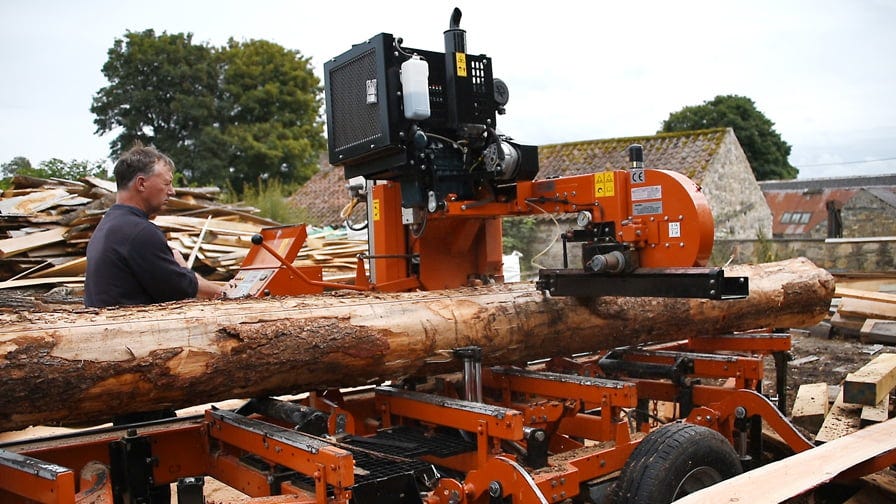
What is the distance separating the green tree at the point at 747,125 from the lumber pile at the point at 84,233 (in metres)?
38.4

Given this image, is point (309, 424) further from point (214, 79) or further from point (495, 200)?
point (214, 79)

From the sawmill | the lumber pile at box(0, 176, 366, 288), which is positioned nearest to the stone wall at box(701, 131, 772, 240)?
the lumber pile at box(0, 176, 366, 288)

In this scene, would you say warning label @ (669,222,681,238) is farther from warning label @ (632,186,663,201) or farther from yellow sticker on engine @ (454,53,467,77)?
yellow sticker on engine @ (454,53,467,77)

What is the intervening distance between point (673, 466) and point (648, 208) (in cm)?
129

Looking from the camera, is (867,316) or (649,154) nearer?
(867,316)

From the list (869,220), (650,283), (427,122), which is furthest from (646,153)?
(650,283)

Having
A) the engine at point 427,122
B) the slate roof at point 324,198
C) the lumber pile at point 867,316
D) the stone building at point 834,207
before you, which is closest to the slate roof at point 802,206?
the stone building at point 834,207

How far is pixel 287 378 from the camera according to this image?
3.55 metres

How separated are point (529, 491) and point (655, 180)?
5.74 feet

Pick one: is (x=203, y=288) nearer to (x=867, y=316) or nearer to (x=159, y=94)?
(x=867, y=316)

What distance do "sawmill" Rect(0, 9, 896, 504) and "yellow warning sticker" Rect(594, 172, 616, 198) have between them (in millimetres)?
16

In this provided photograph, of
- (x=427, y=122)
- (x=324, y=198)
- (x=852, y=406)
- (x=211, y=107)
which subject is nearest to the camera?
(x=427, y=122)

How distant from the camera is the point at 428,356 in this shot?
13.0 feet

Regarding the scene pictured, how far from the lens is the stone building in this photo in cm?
1706
